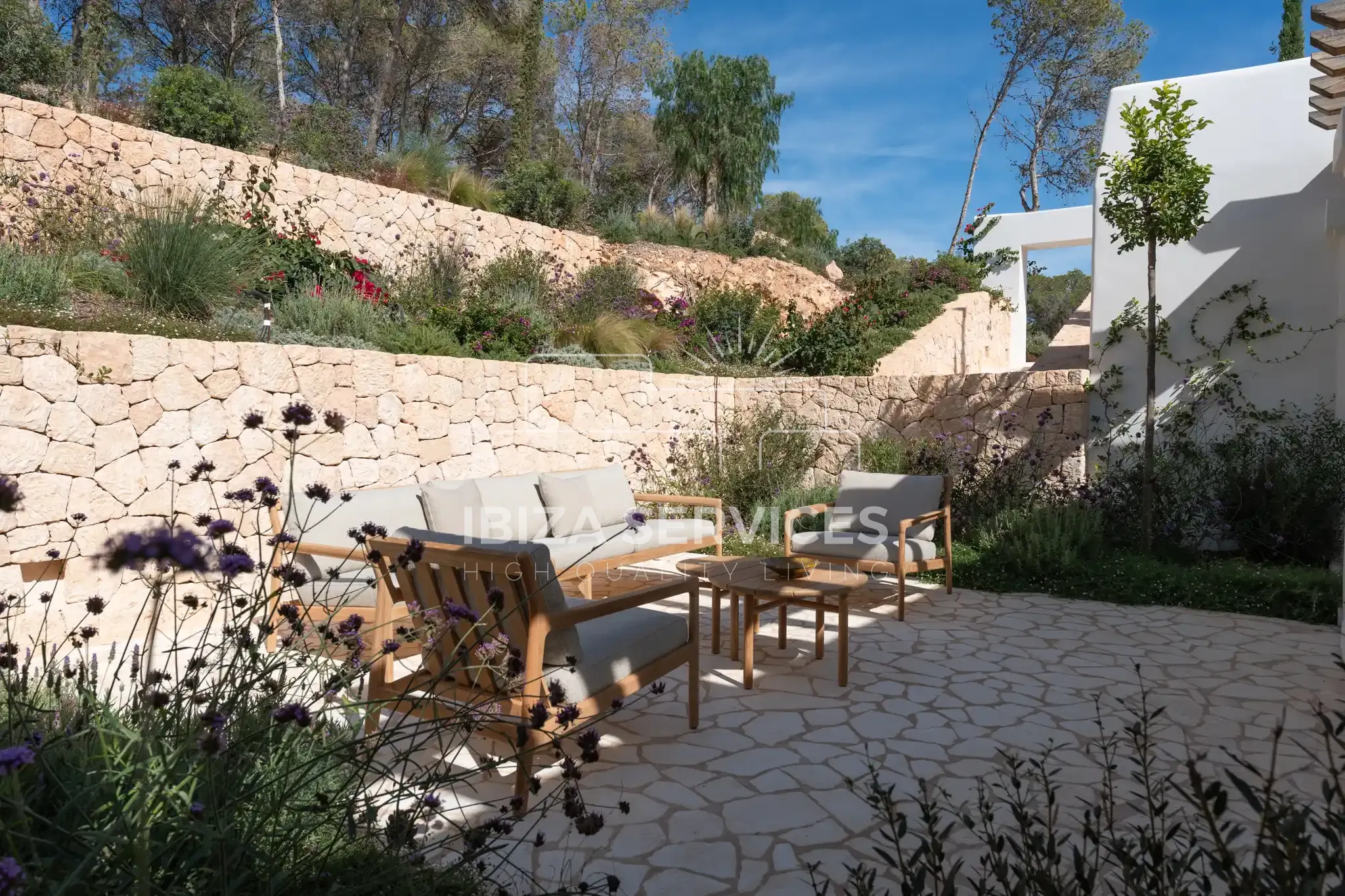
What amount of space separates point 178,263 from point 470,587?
4505 mm

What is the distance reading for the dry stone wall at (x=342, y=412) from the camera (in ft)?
13.8

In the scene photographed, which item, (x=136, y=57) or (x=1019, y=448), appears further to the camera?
(x=136, y=57)

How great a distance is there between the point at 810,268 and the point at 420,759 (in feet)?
43.7

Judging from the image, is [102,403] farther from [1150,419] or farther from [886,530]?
[1150,419]

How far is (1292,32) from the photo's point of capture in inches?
475

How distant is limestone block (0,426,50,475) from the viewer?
4.03 meters

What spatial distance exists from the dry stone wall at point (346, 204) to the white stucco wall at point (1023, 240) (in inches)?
123

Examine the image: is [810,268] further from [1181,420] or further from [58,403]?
[58,403]

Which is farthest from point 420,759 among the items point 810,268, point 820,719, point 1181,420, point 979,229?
point 979,229

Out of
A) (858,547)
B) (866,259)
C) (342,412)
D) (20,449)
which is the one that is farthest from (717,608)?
(866,259)

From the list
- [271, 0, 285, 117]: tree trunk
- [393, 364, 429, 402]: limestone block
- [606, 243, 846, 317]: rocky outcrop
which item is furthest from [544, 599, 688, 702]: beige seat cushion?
[271, 0, 285, 117]: tree trunk

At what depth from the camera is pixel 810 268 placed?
15.0 m

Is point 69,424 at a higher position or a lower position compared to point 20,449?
higher

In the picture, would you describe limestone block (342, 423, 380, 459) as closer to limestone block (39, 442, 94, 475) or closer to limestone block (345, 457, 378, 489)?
limestone block (345, 457, 378, 489)
